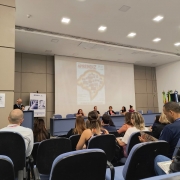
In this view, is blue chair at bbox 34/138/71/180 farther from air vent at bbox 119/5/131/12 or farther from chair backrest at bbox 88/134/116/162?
air vent at bbox 119/5/131/12

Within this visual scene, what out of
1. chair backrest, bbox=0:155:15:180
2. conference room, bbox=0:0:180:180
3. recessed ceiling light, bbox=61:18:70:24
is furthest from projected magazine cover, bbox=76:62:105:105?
chair backrest, bbox=0:155:15:180

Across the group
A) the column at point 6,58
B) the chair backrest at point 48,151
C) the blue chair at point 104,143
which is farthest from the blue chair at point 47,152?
the column at point 6,58

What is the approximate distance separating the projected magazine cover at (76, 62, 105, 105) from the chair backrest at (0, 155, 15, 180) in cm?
786

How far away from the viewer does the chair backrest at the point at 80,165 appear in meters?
1.18

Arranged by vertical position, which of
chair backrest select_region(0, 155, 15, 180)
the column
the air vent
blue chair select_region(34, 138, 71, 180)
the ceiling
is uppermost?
the air vent

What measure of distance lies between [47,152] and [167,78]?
1084 centimetres

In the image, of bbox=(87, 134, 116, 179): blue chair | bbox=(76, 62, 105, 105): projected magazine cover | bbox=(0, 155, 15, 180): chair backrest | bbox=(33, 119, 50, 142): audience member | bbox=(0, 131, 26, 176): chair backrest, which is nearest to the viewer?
bbox=(0, 155, 15, 180): chair backrest

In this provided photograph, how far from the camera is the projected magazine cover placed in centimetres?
919

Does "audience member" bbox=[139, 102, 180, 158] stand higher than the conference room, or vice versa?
the conference room

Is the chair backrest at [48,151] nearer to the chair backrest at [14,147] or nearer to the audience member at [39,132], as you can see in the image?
the chair backrest at [14,147]

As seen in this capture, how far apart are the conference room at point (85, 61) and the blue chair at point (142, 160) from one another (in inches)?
0.5

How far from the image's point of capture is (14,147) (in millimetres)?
1727

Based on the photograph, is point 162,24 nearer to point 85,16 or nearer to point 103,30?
point 103,30

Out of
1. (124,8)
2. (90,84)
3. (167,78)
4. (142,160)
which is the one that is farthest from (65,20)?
(167,78)
